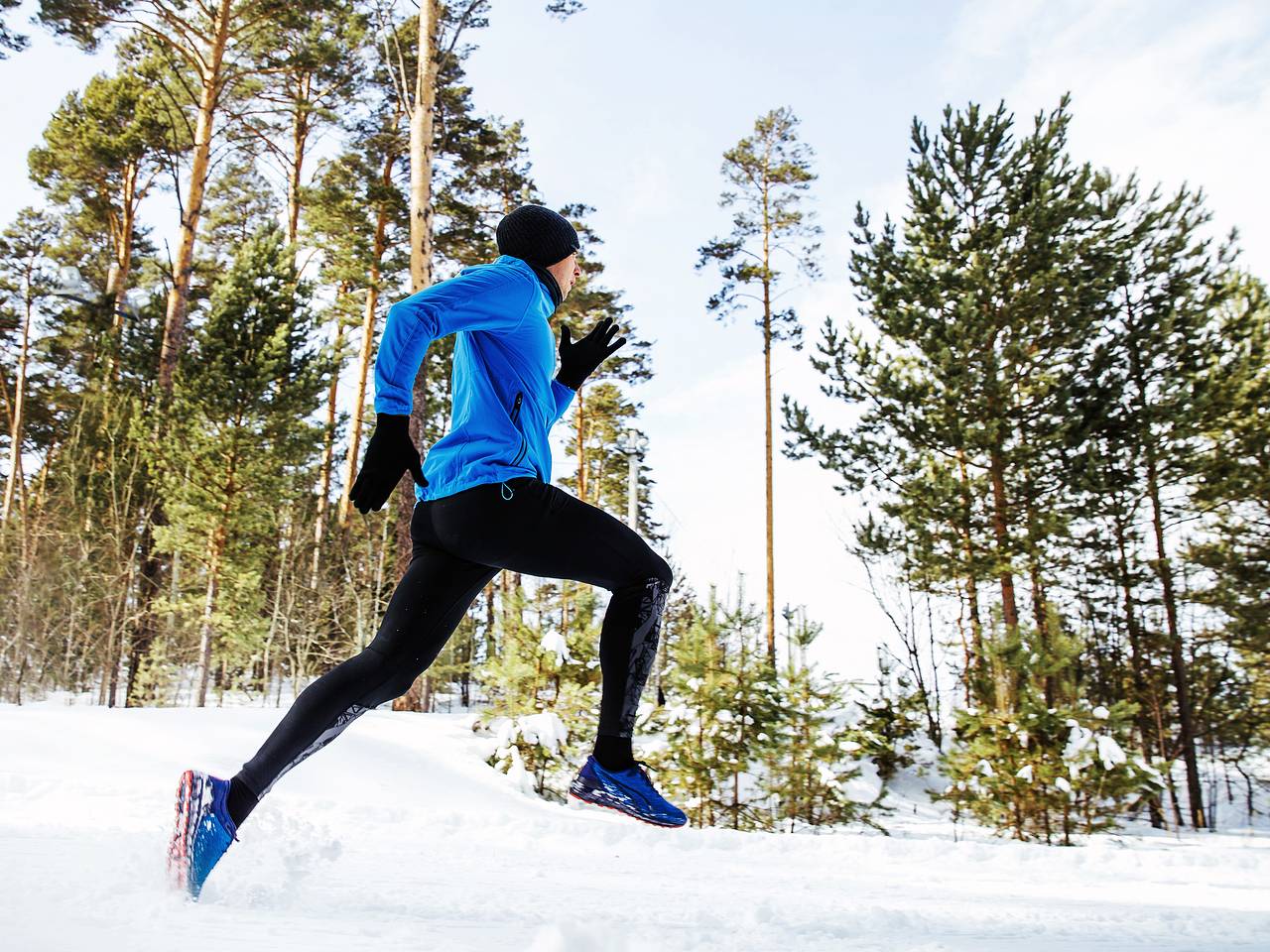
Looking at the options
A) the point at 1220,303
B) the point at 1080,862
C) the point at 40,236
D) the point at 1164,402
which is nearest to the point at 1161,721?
the point at 1164,402

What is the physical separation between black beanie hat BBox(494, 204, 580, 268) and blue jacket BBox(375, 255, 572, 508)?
14cm

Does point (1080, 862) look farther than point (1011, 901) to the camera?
Yes

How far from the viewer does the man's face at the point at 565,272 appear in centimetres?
234

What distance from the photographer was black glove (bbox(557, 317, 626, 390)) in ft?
8.54

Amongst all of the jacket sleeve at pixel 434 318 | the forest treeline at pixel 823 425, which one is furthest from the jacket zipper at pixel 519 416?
the forest treeline at pixel 823 425

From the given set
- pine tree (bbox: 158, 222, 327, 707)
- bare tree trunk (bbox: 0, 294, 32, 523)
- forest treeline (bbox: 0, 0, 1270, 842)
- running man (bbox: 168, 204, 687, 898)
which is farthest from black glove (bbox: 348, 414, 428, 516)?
bare tree trunk (bbox: 0, 294, 32, 523)

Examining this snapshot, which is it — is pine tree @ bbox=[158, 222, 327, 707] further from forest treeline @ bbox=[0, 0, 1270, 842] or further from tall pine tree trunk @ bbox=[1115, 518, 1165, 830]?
tall pine tree trunk @ bbox=[1115, 518, 1165, 830]

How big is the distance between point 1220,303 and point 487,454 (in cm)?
1726

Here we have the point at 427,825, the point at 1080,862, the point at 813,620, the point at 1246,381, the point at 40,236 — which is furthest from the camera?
the point at 40,236

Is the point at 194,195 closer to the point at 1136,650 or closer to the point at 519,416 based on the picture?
the point at 519,416

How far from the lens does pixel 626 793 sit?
2102 mm

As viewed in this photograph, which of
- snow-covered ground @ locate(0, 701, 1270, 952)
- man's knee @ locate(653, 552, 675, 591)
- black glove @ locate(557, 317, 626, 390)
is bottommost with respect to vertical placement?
snow-covered ground @ locate(0, 701, 1270, 952)

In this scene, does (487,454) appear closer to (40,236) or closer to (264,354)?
(264,354)

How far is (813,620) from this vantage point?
23.0 feet
